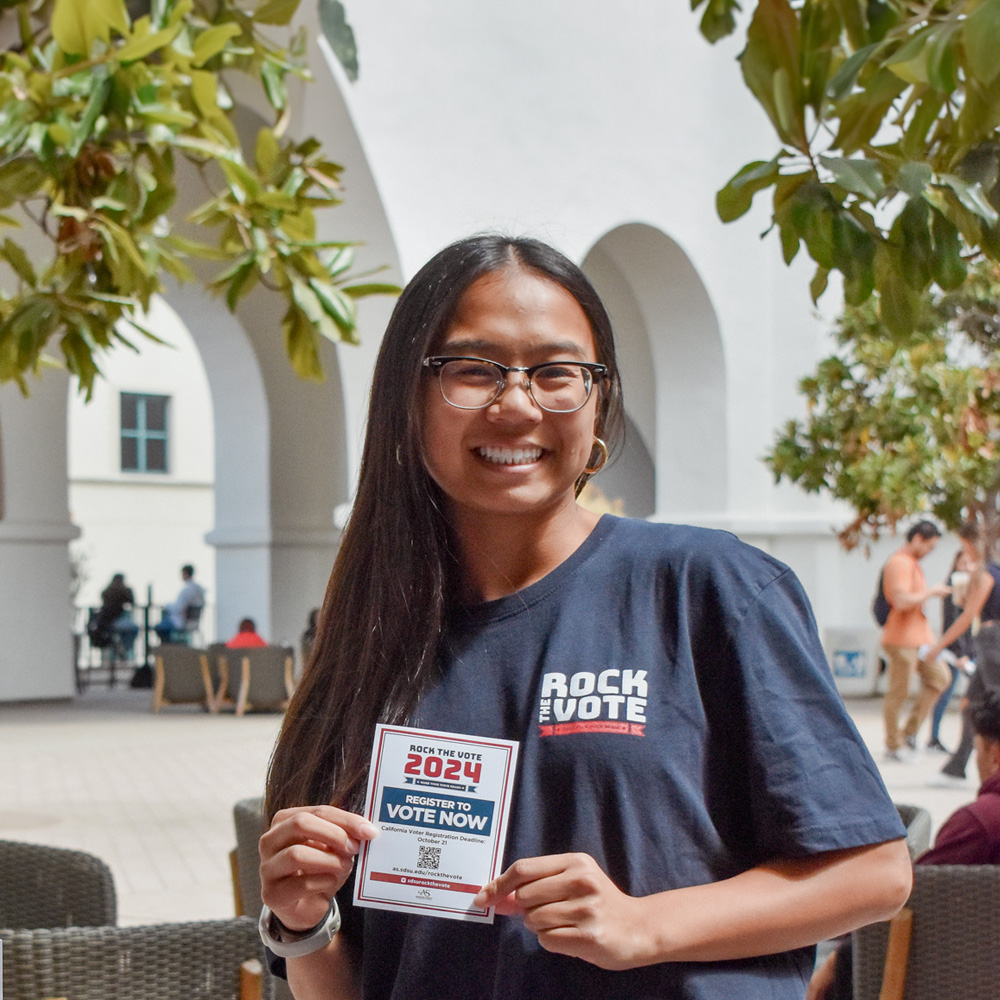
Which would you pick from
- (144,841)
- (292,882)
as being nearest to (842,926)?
(292,882)

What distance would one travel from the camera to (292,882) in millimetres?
1387

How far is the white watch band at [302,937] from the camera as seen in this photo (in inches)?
56.9

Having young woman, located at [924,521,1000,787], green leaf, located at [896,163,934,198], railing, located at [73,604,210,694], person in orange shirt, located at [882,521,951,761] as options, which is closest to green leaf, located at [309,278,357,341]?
green leaf, located at [896,163,934,198]

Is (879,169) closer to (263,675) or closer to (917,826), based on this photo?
(917,826)

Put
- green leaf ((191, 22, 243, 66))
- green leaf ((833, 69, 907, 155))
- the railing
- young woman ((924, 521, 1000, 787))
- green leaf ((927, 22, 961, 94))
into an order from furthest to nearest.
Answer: the railing
young woman ((924, 521, 1000, 787))
green leaf ((191, 22, 243, 66))
green leaf ((833, 69, 907, 155))
green leaf ((927, 22, 961, 94))

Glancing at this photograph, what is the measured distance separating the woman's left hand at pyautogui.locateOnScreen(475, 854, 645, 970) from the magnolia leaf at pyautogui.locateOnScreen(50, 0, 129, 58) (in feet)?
7.51

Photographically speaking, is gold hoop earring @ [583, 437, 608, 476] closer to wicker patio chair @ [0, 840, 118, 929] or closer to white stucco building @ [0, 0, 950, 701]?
wicker patio chair @ [0, 840, 118, 929]

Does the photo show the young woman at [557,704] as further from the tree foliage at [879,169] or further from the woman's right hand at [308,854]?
the tree foliage at [879,169]

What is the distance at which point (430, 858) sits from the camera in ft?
4.33

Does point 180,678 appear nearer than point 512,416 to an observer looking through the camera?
No

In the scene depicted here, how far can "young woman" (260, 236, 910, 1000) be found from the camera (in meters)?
1.28

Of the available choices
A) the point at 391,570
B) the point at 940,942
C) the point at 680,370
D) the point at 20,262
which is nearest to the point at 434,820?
the point at 391,570

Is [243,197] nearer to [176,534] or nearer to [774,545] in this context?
[774,545]

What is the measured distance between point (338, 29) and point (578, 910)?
479 cm
